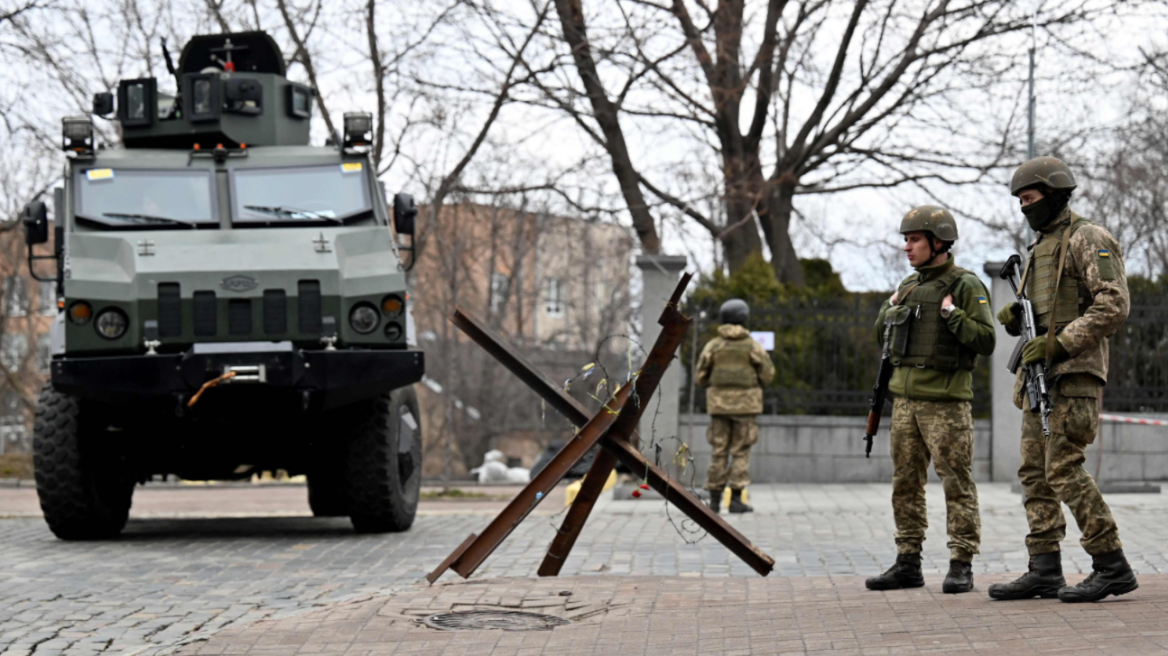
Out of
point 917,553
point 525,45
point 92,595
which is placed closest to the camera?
point 917,553

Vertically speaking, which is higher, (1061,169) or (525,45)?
(525,45)

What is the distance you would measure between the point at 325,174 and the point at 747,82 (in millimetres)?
11472

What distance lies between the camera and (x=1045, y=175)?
649 cm

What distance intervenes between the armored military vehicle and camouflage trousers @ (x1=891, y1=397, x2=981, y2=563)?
406 cm

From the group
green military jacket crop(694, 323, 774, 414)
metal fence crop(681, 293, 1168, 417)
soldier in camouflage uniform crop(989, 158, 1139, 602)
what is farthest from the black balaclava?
metal fence crop(681, 293, 1168, 417)

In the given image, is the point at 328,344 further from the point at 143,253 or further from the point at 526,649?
the point at 526,649

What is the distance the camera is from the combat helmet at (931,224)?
707cm

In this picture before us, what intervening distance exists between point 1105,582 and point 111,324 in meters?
6.67

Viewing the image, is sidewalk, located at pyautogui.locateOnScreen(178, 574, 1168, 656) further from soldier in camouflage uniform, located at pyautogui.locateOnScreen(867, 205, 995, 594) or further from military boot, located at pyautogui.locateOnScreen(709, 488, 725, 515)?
military boot, located at pyautogui.locateOnScreen(709, 488, 725, 515)

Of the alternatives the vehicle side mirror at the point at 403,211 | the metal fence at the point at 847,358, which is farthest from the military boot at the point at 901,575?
the metal fence at the point at 847,358

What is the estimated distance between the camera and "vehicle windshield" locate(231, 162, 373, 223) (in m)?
10.8

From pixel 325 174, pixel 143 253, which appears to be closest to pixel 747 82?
pixel 325 174

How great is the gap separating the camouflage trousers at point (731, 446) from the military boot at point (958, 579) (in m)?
5.63

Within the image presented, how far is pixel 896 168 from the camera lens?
23.5 m
